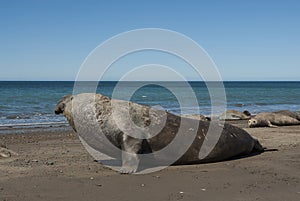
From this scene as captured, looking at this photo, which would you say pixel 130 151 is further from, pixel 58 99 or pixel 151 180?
pixel 58 99

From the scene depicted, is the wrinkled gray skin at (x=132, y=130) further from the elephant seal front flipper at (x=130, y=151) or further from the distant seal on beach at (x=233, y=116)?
the distant seal on beach at (x=233, y=116)

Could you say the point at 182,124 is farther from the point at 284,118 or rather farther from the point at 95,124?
the point at 284,118

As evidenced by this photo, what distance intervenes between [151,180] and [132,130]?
1.43m

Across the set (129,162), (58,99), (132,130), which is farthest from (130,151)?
(58,99)

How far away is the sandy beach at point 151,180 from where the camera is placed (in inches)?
211

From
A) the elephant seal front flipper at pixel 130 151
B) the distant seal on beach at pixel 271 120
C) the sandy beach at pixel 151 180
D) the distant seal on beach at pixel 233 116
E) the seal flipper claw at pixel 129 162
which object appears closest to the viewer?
the sandy beach at pixel 151 180

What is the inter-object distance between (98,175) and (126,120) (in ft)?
4.57

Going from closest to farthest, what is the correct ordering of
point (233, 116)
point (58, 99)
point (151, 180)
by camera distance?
point (151, 180), point (233, 116), point (58, 99)

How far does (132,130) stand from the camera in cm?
745

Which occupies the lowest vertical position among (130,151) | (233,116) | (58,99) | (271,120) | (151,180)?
(58,99)

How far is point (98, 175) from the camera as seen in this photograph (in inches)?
258

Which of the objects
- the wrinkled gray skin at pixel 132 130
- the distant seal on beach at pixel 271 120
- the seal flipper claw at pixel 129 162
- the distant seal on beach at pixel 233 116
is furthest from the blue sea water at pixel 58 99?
the seal flipper claw at pixel 129 162

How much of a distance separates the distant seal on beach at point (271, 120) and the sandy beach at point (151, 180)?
7062 mm

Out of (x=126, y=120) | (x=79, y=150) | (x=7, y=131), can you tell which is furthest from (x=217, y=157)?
(x=7, y=131)
